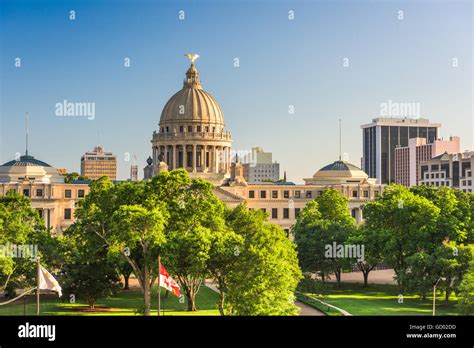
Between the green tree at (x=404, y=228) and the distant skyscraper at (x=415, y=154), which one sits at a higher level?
the distant skyscraper at (x=415, y=154)

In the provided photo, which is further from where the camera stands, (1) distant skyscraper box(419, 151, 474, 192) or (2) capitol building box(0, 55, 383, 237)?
(1) distant skyscraper box(419, 151, 474, 192)

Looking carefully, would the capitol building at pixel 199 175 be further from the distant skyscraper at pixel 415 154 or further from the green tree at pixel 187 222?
the distant skyscraper at pixel 415 154

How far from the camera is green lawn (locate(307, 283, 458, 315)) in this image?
50.5 metres

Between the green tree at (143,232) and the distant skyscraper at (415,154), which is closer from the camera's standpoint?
the green tree at (143,232)

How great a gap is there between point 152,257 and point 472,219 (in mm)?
32322

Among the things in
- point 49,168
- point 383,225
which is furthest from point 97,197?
point 49,168

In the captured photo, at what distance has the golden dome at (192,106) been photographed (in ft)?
407

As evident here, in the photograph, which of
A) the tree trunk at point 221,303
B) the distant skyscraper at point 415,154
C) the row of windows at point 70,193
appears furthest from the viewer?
the distant skyscraper at point 415,154

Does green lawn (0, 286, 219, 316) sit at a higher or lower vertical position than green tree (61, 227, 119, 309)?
lower

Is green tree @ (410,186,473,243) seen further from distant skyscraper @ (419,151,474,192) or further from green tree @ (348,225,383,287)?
distant skyscraper @ (419,151,474,192)

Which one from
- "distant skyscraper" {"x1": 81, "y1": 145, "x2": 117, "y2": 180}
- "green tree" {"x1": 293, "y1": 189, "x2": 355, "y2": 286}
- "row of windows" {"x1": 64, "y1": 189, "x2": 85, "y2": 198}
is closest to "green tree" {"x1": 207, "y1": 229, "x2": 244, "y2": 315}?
"green tree" {"x1": 293, "y1": 189, "x2": 355, "y2": 286}

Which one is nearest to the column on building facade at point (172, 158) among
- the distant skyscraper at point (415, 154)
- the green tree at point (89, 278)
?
the green tree at point (89, 278)

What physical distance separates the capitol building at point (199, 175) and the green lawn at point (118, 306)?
3611 cm

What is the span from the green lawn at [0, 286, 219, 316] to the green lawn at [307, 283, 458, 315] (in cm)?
874
